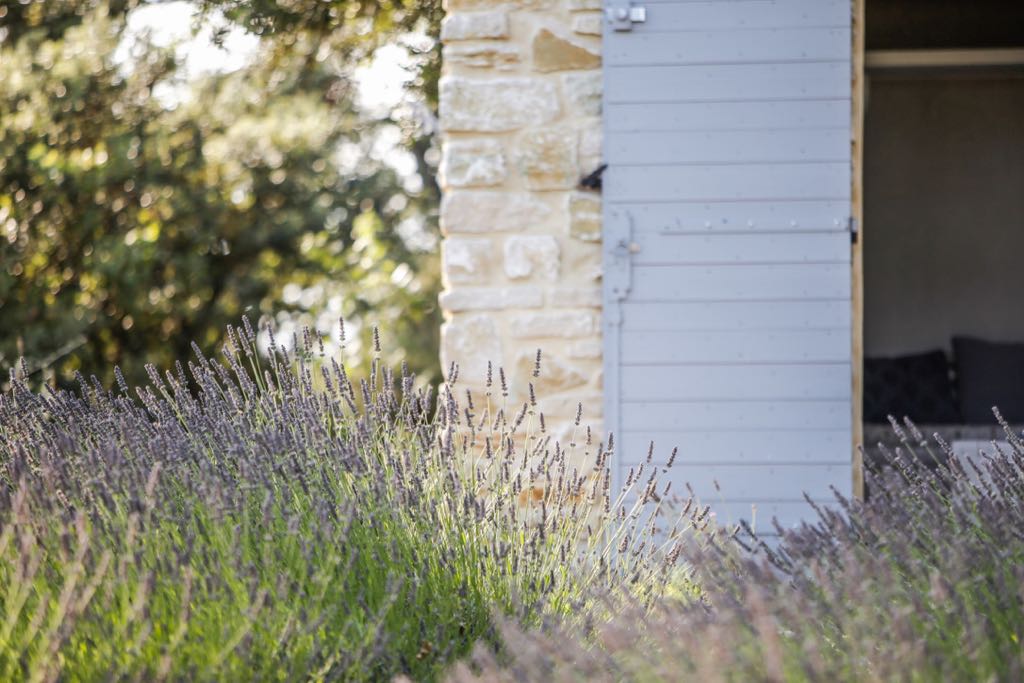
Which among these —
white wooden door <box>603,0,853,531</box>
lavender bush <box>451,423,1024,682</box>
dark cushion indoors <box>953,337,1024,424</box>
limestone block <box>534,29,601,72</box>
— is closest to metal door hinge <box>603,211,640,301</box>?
white wooden door <box>603,0,853,531</box>

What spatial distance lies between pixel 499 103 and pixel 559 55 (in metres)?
0.28

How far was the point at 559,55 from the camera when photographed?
15.5 ft

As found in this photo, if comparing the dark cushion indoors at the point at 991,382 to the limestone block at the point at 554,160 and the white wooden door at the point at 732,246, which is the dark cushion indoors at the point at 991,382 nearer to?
the white wooden door at the point at 732,246

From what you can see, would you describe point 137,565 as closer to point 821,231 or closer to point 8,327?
point 821,231

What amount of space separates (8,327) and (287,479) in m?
5.66

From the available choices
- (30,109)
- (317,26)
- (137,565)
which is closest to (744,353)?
(137,565)

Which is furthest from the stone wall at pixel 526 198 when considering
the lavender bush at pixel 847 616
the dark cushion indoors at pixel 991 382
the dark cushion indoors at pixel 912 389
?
the dark cushion indoors at pixel 991 382

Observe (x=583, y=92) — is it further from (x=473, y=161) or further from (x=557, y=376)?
(x=557, y=376)

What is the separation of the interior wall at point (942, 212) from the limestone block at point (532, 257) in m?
3.36

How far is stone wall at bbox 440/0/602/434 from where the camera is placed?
15.5ft

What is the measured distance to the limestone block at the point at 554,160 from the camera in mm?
4723

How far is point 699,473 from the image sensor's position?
4.64m

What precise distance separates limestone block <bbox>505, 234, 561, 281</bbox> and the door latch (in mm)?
808

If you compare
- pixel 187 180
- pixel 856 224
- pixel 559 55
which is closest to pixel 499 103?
pixel 559 55
